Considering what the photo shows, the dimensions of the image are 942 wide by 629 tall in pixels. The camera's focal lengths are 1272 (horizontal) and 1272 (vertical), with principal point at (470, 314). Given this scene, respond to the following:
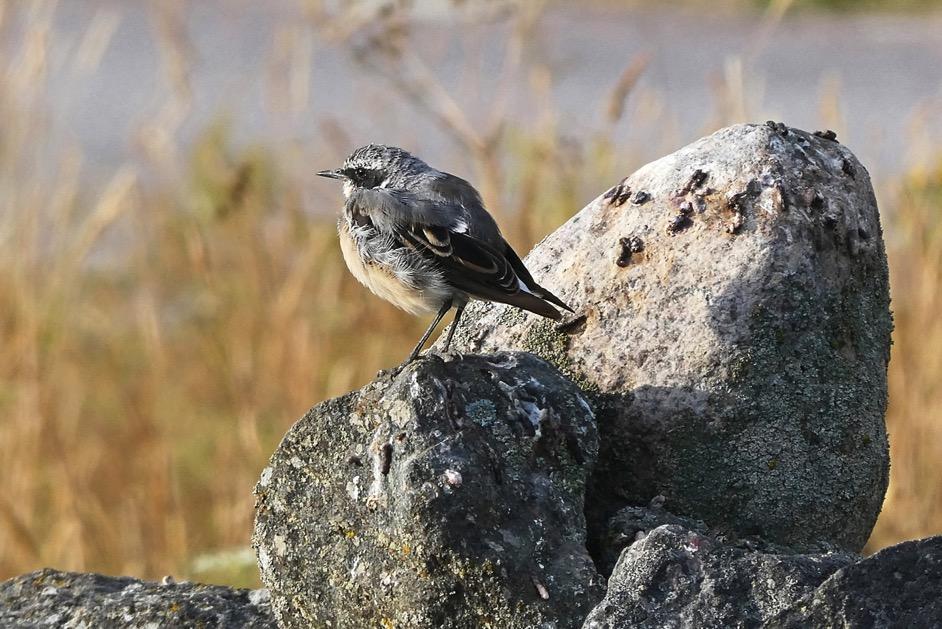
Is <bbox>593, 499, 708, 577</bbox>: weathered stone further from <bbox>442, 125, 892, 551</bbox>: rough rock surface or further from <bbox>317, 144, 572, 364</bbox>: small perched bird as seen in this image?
<bbox>317, 144, 572, 364</bbox>: small perched bird

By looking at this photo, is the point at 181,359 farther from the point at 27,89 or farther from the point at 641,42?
the point at 641,42

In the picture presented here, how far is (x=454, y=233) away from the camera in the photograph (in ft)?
12.6

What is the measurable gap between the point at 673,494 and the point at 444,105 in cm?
278

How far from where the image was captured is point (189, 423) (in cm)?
754

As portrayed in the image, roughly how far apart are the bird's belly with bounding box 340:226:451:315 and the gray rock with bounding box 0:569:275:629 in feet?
3.33

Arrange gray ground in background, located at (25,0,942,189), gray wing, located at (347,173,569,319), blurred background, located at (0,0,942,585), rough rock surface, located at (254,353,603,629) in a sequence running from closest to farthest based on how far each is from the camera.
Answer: rough rock surface, located at (254,353,603,629), gray wing, located at (347,173,569,319), blurred background, located at (0,0,942,585), gray ground in background, located at (25,0,942,189)

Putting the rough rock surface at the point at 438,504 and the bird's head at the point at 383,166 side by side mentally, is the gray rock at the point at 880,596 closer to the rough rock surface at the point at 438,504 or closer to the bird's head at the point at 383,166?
the rough rock surface at the point at 438,504

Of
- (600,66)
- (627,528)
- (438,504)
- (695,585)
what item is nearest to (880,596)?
(695,585)

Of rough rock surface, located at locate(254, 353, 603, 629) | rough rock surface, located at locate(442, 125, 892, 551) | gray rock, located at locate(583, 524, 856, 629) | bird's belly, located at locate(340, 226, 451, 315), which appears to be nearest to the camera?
gray rock, located at locate(583, 524, 856, 629)

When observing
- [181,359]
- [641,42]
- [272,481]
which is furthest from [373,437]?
[641,42]

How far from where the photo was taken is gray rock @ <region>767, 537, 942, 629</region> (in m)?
2.32

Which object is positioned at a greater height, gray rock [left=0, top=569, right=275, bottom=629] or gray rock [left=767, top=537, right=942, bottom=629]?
gray rock [left=0, top=569, right=275, bottom=629]

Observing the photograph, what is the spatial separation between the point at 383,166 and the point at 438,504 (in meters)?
1.78

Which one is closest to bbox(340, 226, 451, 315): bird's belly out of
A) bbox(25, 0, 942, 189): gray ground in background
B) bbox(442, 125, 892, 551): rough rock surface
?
bbox(442, 125, 892, 551): rough rock surface
